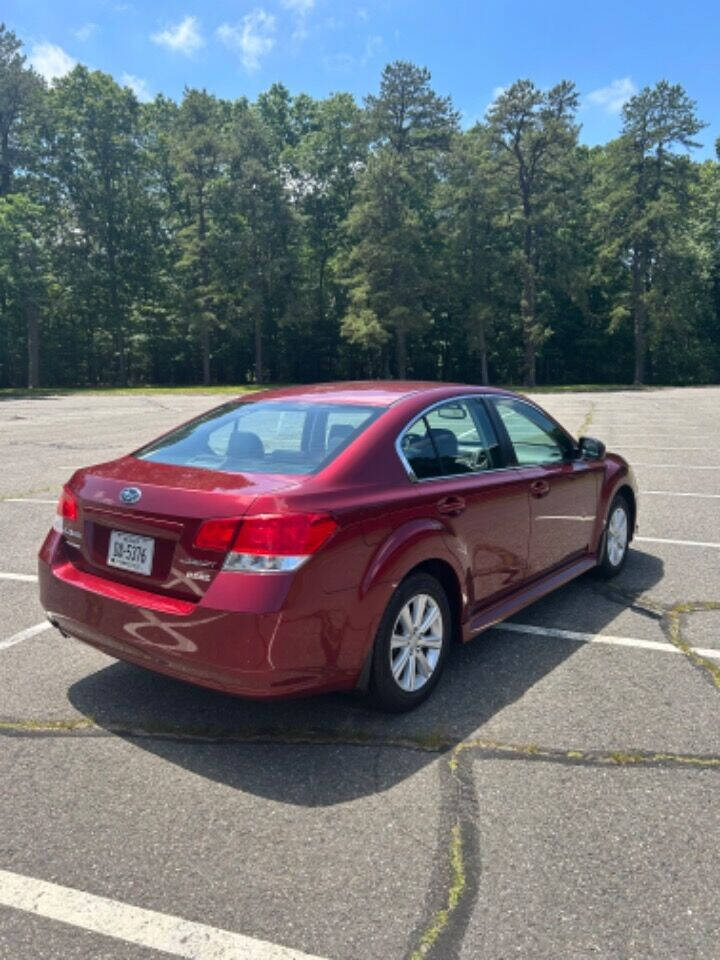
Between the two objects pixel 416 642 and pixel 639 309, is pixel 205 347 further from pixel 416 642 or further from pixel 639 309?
pixel 416 642

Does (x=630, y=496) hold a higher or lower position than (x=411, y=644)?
higher

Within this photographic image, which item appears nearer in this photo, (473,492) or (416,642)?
(416,642)

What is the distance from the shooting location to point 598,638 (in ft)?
14.7

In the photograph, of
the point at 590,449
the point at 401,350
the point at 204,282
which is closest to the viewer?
the point at 590,449

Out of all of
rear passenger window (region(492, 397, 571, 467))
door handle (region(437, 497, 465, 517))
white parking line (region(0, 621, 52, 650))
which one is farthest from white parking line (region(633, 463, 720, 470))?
white parking line (region(0, 621, 52, 650))

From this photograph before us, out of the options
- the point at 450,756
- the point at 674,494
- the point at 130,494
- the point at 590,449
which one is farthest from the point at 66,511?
the point at 674,494

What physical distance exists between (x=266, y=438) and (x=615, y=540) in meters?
3.12

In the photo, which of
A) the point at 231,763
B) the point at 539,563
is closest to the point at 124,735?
the point at 231,763

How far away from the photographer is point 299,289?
162 ft

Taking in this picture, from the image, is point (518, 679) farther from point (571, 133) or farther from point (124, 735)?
point (571, 133)

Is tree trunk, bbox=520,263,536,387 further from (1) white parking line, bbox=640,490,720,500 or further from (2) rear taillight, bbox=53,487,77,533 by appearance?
(2) rear taillight, bbox=53,487,77,533

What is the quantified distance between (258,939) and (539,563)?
2917 millimetres

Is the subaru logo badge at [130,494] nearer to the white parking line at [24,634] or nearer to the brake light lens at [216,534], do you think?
the brake light lens at [216,534]

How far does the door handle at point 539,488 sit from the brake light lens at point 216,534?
209cm
